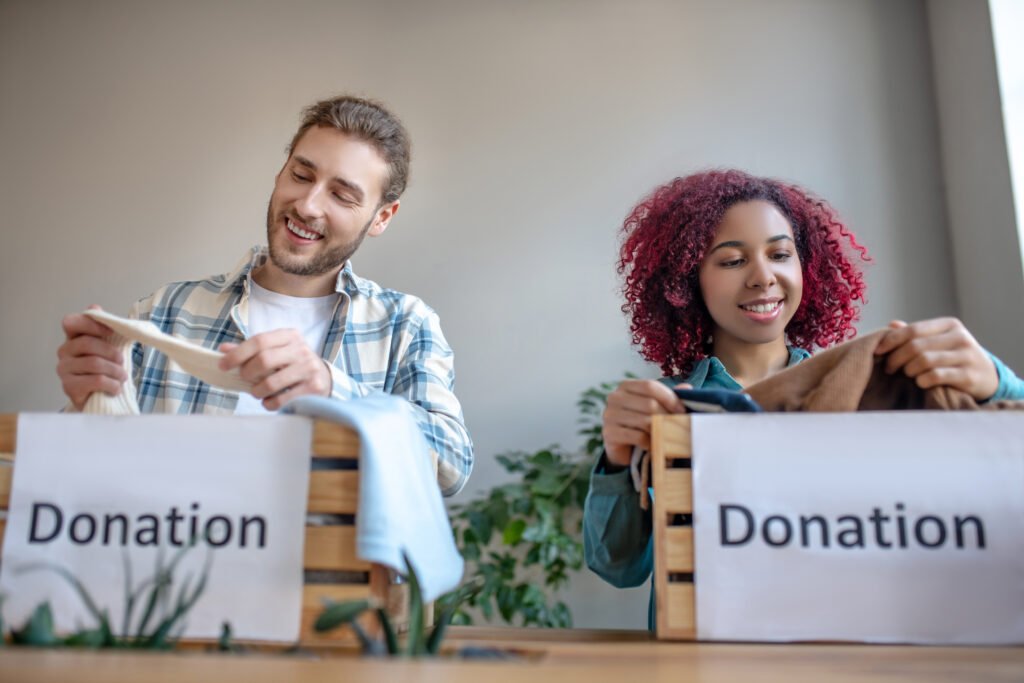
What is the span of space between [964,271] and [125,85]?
2.62 m

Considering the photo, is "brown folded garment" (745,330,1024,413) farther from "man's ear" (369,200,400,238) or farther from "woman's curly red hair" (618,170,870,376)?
"man's ear" (369,200,400,238)

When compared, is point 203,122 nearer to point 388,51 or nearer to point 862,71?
point 388,51

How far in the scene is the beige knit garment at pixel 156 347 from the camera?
0.81 meters

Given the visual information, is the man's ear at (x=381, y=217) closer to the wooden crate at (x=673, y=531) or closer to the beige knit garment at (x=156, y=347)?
the beige knit garment at (x=156, y=347)

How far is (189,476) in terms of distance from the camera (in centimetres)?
72

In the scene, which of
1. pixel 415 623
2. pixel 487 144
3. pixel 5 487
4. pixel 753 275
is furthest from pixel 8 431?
pixel 487 144

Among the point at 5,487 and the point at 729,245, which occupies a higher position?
the point at 729,245

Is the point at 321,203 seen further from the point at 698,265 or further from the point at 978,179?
the point at 978,179

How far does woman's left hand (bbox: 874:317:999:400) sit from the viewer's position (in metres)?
0.79

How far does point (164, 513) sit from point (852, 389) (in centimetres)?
60

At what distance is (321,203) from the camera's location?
1526 mm


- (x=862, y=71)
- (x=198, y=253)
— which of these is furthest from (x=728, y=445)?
(x=198, y=253)

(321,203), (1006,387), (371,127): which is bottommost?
(1006,387)

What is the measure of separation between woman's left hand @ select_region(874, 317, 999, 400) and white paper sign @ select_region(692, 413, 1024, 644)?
9 centimetres
